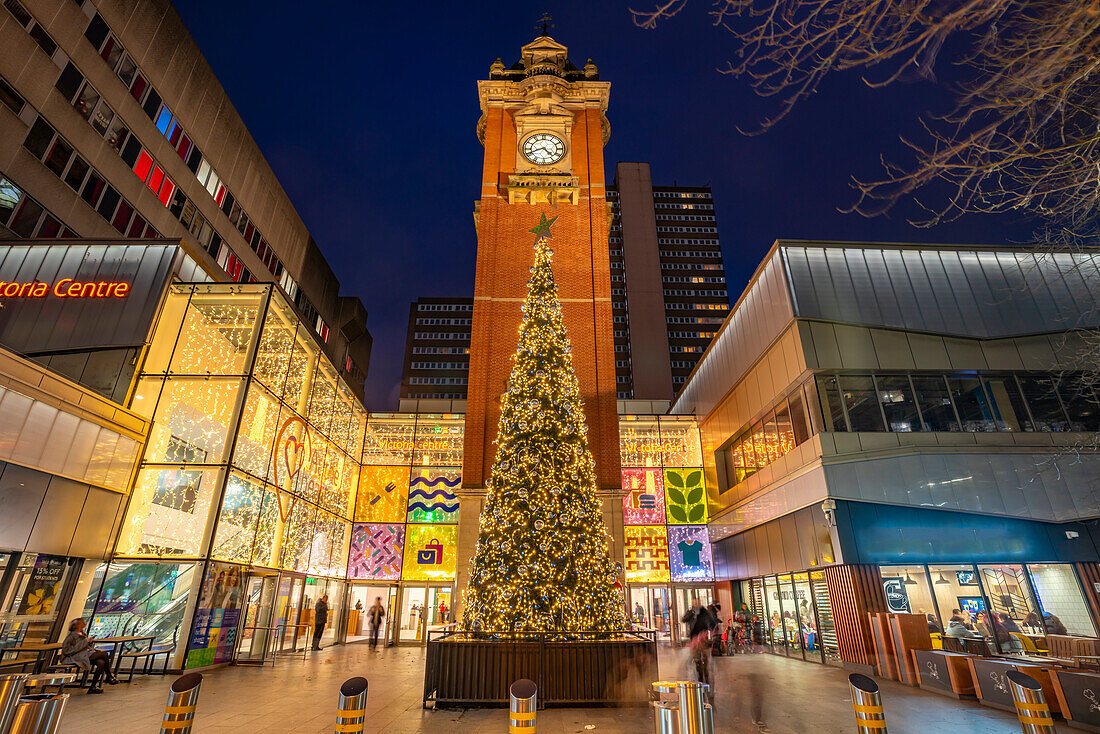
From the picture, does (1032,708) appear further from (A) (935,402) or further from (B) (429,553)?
(B) (429,553)

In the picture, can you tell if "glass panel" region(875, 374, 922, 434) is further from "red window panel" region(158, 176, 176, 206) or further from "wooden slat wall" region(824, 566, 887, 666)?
"red window panel" region(158, 176, 176, 206)

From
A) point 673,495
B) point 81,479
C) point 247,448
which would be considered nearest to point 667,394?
point 673,495

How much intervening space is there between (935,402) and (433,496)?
20589 millimetres

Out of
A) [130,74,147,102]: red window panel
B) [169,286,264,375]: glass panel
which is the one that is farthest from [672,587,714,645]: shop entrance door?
[130,74,147,102]: red window panel

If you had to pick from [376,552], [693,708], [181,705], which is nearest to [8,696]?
[181,705]

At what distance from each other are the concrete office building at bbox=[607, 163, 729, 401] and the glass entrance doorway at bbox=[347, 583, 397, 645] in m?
43.5

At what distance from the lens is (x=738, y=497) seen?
70.0 feet

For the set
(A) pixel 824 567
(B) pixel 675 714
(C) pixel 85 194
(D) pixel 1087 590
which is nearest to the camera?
(B) pixel 675 714

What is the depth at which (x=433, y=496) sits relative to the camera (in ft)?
80.2

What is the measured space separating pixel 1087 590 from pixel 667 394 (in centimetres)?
4597

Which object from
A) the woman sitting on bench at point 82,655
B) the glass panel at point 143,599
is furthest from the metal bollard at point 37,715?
the glass panel at point 143,599

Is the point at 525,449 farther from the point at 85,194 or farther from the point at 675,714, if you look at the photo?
the point at 85,194

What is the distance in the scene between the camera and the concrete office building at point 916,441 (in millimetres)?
13734

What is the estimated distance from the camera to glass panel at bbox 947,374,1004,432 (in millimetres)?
15344
